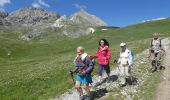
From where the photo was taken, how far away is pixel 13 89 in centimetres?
2830

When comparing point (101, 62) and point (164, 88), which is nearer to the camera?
point (164, 88)

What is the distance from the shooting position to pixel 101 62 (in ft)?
81.3

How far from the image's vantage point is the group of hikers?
64.8 ft

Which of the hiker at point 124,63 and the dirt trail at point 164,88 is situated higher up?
the hiker at point 124,63

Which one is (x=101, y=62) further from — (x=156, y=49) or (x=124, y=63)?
(x=156, y=49)

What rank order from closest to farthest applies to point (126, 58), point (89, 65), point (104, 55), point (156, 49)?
point (89, 65) → point (126, 58) → point (104, 55) → point (156, 49)

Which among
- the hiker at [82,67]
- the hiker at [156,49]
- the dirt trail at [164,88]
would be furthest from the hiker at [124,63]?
the hiker at [156,49]

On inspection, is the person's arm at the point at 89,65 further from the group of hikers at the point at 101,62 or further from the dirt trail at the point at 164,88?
the dirt trail at the point at 164,88

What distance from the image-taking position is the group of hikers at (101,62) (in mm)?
19750

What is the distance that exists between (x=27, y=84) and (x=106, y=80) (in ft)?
23.9

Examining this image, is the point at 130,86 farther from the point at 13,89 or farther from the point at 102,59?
the point at 13,89

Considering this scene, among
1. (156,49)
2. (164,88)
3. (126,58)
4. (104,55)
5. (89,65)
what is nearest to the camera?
(89,65)

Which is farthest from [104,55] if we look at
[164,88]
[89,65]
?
[89,65]

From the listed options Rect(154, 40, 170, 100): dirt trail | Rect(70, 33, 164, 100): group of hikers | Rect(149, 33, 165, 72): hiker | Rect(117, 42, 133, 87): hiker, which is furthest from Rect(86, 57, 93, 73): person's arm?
Rect(149, 33, 165, 72): hiker
